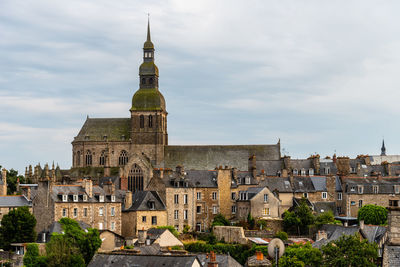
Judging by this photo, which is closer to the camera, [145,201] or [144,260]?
[144,260]

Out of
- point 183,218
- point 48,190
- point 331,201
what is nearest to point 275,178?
point 331,201

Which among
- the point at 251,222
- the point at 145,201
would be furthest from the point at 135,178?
the point at 251,222

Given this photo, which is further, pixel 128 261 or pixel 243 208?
pixel 243 208

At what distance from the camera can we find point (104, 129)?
9688cm

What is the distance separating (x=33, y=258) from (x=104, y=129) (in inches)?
1845

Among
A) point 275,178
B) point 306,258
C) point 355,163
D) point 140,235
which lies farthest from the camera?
point 355,163

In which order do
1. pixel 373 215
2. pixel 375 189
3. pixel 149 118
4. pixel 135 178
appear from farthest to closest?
1. pixel 149 118
2. pixel 135 178
3. pixel 375 189
4. pixel 373 215

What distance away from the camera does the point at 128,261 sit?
1352 inches

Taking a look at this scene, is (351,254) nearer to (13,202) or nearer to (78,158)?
(13,202)

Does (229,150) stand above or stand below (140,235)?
above

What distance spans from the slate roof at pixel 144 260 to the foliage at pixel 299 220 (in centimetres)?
3098

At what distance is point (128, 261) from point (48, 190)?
2737cm

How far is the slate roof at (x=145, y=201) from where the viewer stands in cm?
6588

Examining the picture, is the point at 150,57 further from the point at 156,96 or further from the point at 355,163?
the point at 355,163
